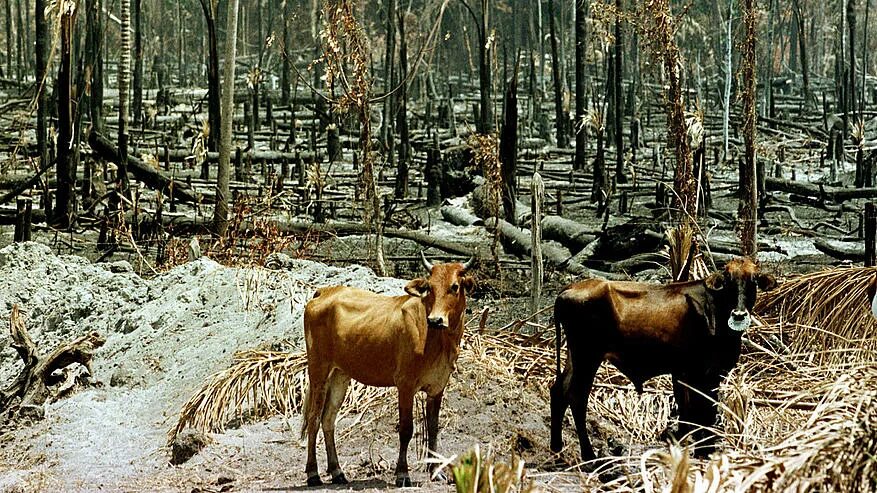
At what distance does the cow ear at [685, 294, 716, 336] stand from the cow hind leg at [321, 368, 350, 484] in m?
1.91

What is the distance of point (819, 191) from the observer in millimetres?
21469

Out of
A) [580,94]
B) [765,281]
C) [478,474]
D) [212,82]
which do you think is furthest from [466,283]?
[580,94]

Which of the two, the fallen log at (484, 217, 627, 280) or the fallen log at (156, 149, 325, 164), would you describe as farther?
the fallen log at (156, 149, 325, 164)

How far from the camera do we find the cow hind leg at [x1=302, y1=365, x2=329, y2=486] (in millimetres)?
6955

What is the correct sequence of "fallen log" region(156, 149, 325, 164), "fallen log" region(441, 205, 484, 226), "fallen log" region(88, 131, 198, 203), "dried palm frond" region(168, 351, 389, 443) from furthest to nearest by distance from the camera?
"fallen log" region(156, 149, 325, 164)
"fallen log" region(441, 205, 484, 226)
"fallen log" region(88, 131, 198, 203)
"dried palm frond" region(168, 351, 389, 443)

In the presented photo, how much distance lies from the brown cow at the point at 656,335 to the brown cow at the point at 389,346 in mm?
771

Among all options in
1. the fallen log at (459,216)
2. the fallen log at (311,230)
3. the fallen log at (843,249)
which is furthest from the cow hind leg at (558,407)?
the fallen log at (459,216)

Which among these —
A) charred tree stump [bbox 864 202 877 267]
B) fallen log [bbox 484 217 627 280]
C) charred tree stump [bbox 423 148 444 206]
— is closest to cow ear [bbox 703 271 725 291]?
charred tree stump [bbox 864 202 877 267]

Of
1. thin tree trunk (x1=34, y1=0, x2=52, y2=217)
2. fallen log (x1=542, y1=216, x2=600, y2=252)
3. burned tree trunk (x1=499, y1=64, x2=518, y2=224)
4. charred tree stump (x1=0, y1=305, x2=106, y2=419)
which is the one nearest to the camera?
charred tree stump (x1=0, y1=305, x2=106, y2=419)

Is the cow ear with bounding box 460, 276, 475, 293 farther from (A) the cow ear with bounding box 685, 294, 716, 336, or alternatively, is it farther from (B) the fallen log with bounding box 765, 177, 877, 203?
(B) the fallen log with bounding box 765, 177, 877, 203

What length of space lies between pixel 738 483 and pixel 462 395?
486 centimetres

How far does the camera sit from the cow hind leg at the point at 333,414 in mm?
6980

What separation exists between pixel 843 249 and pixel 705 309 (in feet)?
33.0

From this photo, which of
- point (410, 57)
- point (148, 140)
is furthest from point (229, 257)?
point (410, 57)
